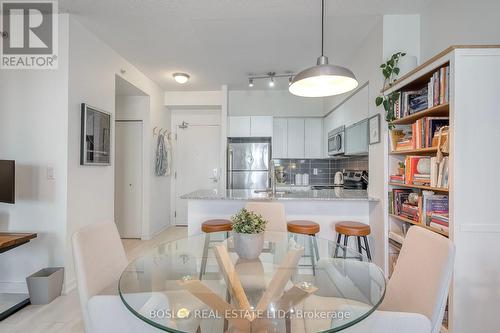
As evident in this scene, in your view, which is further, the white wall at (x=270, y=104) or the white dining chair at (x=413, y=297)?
the white wall at (x=270, y=104)

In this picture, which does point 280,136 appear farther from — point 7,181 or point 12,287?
point 12,287

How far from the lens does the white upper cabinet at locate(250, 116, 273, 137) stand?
4648 millimetres

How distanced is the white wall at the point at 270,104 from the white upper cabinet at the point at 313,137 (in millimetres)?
146

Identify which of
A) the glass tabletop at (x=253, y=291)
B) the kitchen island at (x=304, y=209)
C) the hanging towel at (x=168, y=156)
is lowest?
the glass tabletop at (x=253, y=291)

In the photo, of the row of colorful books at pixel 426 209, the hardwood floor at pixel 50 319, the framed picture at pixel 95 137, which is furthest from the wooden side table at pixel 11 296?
the row of colorful books at pixel 426 209

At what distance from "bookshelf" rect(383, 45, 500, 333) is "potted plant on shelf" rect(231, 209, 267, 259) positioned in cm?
126

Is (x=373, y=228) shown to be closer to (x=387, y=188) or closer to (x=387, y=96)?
(x=387, y=188)

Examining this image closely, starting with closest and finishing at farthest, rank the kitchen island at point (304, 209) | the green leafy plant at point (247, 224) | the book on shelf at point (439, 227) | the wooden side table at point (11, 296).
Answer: the green leafy plant at point (247, 224)
the book on shelf at point (439, 227)
the wooden side table at point (11, 296)
the kitchen island at point (304, 209)

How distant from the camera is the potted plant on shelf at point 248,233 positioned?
154 centimetres

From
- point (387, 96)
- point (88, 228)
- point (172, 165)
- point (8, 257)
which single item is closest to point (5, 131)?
point (8, 257)

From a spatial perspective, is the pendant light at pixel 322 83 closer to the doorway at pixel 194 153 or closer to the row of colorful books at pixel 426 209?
the row of colorful books at pixel 426 209

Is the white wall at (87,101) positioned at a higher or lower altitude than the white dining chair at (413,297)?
higher

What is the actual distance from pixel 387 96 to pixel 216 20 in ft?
5.93

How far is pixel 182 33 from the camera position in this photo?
9.34 ft
